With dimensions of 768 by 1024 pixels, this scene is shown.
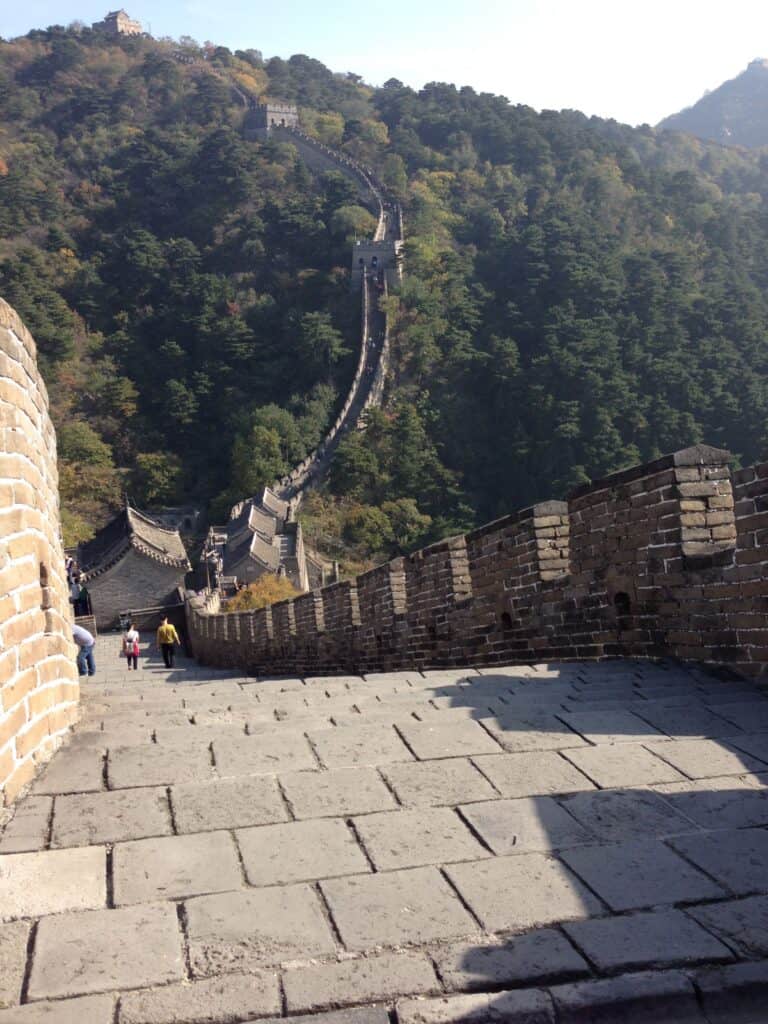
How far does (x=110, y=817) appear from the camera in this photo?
3301 mm

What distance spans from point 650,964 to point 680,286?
231ft

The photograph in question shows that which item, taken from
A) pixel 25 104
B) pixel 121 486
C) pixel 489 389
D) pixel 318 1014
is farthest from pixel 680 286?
pixel 318 1014

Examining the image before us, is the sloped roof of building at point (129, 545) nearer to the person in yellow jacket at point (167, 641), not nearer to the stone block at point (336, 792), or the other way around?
the person in yellow jacket at point (167, 641)

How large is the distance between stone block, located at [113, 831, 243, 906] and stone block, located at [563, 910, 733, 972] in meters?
0.98

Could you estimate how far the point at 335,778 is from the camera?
146 inches

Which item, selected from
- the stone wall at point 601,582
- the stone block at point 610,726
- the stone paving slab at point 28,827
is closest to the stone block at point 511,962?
the stone paving slab at point 28,827

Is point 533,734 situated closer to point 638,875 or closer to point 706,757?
point 706,757

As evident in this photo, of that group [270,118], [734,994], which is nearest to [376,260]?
[270,118]

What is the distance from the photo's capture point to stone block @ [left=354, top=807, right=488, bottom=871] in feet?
10.1

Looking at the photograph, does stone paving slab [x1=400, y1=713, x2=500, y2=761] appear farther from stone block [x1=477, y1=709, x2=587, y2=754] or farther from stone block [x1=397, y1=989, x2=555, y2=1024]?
stone block [x1=397, y1=989, x2=555, y2=1024]

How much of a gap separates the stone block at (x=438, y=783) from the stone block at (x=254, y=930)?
743mm

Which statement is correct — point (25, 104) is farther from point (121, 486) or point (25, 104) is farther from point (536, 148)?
→ point (121, 486)

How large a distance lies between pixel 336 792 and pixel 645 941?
1274 mm

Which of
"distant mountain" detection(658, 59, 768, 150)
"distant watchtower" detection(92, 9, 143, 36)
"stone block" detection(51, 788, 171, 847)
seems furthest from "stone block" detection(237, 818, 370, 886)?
"distant mountain" detection(658, 59, 768, 150)
